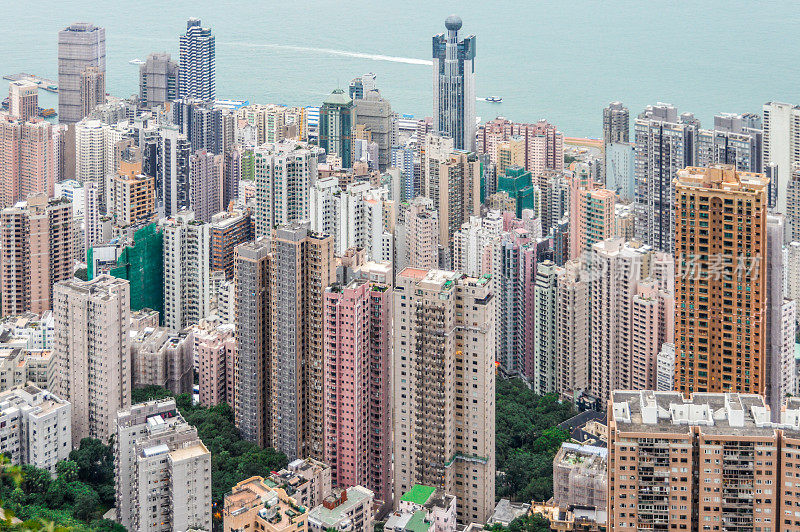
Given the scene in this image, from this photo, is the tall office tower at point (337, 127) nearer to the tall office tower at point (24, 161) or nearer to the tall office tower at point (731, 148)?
the tall office tower at point (24, 161)

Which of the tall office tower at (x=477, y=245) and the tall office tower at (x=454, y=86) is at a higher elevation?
the tall office tower at (x=454, y=86)

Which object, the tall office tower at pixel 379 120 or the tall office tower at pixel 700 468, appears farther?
the tall office tower at pixel 379 120

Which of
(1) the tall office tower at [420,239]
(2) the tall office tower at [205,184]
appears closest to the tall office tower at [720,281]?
(1) the tall office tower at [420,239]

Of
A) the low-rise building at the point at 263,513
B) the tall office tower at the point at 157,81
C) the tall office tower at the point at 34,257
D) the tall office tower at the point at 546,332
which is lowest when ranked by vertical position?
the low-rise building at the point at 263,513

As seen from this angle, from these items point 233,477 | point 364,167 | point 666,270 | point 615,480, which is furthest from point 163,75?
point 615,480

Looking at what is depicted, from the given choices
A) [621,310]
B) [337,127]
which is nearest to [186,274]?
[621,310]

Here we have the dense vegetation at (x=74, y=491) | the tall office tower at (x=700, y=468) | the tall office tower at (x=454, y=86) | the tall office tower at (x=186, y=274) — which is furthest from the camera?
the tall office tower at (x=454, y=86)

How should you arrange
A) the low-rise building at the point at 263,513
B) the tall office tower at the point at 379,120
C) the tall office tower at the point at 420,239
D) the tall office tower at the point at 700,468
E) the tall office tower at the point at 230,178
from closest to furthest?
the tall office tower at the point at 700,468 < the low-rise building at the point at 263,513 < the tall office tower at the point at 420,239 < the tall office tower at the point at 230,178 < the tall office tower at the point at 379,120

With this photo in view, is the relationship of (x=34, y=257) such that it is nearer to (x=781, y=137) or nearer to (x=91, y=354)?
(x=91, y=354)
